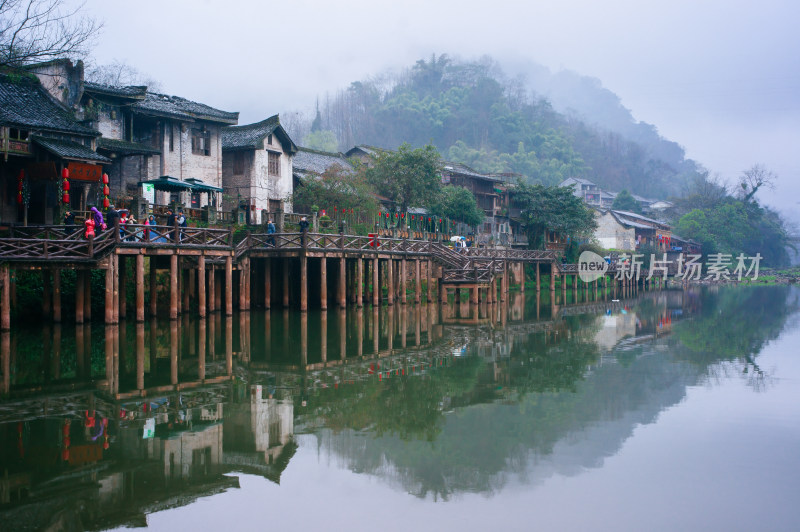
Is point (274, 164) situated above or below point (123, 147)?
above

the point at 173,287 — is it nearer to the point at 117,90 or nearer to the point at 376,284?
the point at 376,284

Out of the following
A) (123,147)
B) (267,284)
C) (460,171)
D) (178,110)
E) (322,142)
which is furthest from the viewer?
(322,142)

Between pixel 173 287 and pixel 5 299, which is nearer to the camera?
pixel 5 299

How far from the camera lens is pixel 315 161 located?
51.1 meters

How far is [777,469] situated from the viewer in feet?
35.6

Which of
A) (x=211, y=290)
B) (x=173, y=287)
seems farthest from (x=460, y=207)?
(x=173, y=287)

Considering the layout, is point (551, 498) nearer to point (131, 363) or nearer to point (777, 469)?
point (777, 469)

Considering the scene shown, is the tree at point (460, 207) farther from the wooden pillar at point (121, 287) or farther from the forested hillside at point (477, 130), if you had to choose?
the forested hillside at point (477, 130)

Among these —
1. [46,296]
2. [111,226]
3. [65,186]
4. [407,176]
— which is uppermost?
[407,176]

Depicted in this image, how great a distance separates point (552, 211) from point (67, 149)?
45.1 metres

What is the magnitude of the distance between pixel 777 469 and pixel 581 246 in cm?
5854

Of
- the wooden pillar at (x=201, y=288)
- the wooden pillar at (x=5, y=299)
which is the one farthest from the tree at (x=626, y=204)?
the wooden pillar at (x=5, y=299)

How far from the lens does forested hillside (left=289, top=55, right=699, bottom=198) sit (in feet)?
408

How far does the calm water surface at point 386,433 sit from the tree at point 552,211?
130ft
